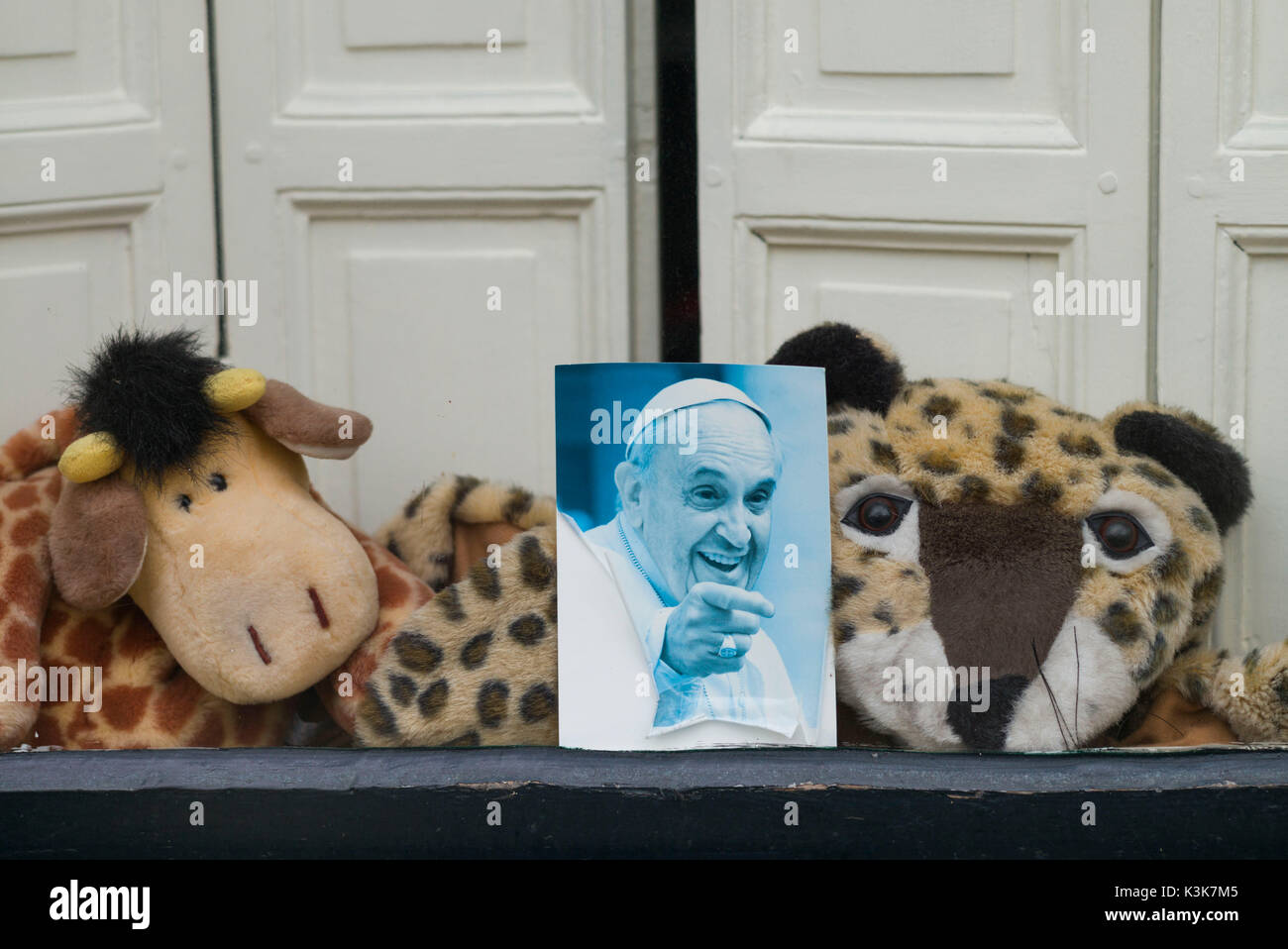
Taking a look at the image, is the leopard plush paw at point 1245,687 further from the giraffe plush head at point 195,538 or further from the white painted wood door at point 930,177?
the giraffe plush head at point 195,538

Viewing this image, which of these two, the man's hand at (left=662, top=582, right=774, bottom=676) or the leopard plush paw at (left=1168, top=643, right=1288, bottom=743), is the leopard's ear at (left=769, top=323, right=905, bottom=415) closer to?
the man's hand at (left=662, top=582, right=774, bottom=676)

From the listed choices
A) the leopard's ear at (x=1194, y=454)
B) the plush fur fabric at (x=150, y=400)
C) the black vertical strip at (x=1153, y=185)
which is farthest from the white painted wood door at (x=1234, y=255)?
the plush fur fabric at (x=150, y=400)

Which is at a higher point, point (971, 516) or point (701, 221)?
point (701, 221)

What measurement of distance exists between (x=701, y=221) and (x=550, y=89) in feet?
0.85

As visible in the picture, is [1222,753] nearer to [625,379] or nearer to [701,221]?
[625,379]

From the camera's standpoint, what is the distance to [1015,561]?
53.7 inches

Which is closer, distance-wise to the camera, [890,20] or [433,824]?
[433,824]

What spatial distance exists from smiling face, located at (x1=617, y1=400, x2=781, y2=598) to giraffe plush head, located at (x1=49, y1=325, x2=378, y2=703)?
1.07 ft

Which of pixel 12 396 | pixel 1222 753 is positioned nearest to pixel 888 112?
pixel 1222 753

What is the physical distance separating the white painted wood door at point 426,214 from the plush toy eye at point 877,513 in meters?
0.49

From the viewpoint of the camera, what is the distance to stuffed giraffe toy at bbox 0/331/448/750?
139cm

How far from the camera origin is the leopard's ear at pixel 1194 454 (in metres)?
1.44

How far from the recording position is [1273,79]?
1.63m

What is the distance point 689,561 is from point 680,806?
246mm
